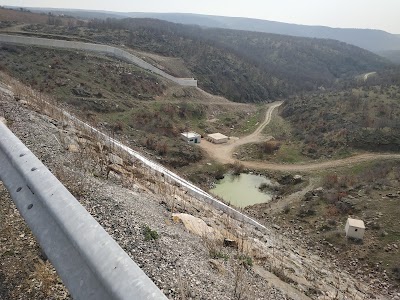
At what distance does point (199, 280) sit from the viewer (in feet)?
12.3

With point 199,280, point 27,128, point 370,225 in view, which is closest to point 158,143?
point 370,225

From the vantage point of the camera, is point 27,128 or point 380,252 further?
point 380,252

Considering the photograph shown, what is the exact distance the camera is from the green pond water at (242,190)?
932 inches

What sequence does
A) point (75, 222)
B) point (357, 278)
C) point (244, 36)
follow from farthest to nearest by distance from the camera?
point (244, 36) < point (357, 278) < point (75, 222)

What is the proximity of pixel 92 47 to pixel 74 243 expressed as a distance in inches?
1849

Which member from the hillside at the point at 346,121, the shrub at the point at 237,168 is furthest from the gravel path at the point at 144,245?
the hillside at the point at 346,121

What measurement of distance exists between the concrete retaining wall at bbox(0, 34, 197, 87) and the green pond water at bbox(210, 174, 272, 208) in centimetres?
2433

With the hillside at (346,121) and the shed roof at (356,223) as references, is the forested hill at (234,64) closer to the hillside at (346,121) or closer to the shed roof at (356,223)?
the hillside at (346,121)

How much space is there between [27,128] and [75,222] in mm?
4833

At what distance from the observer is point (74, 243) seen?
2.59 metres

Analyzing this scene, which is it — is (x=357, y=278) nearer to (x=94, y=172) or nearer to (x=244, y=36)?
(x=94, y=172)

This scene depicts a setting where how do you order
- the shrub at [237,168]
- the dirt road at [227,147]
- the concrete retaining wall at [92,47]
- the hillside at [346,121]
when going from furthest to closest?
1. the concrete retaining wall at [92,47]
2. the hillside at [346,121]
3. the dirt road at [227,147]
4. the shrub at [237,168]

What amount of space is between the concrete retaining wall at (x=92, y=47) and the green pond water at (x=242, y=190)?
24325 mm

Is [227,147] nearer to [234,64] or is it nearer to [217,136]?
[217,136]
